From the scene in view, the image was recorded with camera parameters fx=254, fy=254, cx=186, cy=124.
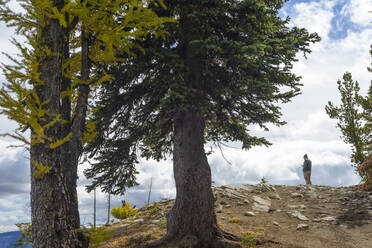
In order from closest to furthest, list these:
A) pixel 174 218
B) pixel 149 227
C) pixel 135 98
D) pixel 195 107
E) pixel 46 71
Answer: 1. pixel 46 71
2. pixel 195 107
3. pixel 174 218
4. pixel 135 98
5. pixel 149 227

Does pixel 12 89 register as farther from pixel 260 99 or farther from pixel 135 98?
pixel 260 99

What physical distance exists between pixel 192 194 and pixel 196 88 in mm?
2983

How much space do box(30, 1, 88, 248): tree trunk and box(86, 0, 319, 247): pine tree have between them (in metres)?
2.19

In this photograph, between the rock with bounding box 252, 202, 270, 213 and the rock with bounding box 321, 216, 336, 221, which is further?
the rock with bounding box 252, 202, 270, 213

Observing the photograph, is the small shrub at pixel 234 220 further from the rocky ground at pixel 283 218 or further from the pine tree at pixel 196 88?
the pine tree at pixel 196 88

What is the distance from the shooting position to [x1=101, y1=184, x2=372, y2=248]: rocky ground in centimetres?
839

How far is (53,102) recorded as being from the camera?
4.68 m

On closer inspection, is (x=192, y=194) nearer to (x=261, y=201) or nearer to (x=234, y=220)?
(x=234, y=220)

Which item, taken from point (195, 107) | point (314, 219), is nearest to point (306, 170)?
point (314, 219)

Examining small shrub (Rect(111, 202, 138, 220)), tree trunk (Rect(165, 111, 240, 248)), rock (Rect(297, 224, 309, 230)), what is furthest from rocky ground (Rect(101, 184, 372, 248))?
tree trunk (Rect(165, 111, 240, 248))

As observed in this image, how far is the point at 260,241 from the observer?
7.62 meters

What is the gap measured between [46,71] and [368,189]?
15999 millimetres

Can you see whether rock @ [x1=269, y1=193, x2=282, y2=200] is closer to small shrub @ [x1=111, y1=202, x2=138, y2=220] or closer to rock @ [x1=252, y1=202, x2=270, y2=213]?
rock @ [x1=252, y1=202, x2=270, y2=213]

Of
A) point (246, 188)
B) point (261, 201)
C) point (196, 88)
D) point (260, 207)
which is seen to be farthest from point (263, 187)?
point (196, 88)
